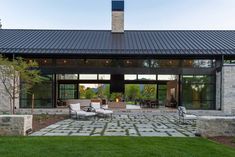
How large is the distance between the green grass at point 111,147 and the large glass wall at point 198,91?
11.3 meters

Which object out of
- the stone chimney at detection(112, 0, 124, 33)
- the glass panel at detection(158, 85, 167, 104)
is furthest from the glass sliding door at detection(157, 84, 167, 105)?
the stone chimney at detection(112, 0, 124, 33)

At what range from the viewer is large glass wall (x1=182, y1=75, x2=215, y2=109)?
19578 millimetres

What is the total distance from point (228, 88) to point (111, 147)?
1323 cm

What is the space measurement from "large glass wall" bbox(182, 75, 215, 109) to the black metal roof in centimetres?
164

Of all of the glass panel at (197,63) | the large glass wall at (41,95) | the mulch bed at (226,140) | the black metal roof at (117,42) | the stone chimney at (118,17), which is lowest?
the mulch bed at (226,140)

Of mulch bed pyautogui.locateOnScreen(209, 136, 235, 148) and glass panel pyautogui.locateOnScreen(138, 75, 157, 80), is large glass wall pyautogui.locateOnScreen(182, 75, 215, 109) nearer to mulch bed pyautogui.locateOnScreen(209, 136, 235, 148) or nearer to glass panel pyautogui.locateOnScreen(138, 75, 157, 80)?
glass panel pyautogui.locateOnScreen(138, 75, 157, 80)

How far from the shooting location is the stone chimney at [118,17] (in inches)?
999

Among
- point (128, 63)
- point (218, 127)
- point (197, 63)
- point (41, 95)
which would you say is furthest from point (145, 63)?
point (218, 127)

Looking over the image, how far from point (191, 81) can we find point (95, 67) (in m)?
6.11

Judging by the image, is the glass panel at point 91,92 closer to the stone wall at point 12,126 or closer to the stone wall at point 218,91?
the stone wall at point 218,91

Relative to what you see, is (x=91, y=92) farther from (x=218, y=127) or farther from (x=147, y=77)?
(x=218, y=127)

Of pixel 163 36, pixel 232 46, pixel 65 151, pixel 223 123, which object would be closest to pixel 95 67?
pixel 163 36

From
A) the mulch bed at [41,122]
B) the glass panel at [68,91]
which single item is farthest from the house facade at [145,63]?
the mulch bed at [41,122]

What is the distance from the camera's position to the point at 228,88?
1862cm
